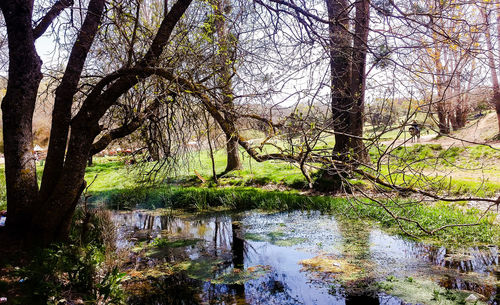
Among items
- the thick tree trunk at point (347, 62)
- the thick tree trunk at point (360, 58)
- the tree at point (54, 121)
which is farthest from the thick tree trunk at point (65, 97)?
the thick tree trunk at point (360, 58)

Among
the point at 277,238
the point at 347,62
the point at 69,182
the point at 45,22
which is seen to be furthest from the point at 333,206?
the point at 45,22

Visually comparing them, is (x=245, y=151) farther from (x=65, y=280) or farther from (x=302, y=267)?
(x=65, y=280)

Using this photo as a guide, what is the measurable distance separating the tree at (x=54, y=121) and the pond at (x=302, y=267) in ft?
4.93

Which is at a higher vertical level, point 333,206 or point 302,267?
point 333,206

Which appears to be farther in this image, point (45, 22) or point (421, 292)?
point (45, 22)

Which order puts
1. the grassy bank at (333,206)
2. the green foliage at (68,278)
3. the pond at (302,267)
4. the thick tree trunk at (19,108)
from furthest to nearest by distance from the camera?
the grassy bank at (333,206)
the thick tree trunk at (19,108)
the pond at (302,267)
the green foliage at (68,278)

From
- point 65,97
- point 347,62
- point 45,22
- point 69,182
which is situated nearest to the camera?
point 69,182

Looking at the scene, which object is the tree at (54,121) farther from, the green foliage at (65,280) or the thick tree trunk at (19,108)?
the green foliage at (65,280)

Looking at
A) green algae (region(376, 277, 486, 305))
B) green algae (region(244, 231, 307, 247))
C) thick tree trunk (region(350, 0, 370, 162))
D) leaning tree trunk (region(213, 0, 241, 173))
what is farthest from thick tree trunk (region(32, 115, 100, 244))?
green algae (region(376, 277, 486, 305))

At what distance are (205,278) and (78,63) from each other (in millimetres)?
3689

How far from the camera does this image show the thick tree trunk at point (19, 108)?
5.09 meters

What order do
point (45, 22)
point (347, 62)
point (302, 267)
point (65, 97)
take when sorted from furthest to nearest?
point (347, 62) < point (45, 22) < point (302, 267) < point (65, 97)

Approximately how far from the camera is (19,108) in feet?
16.7

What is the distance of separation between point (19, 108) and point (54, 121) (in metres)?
0.47
